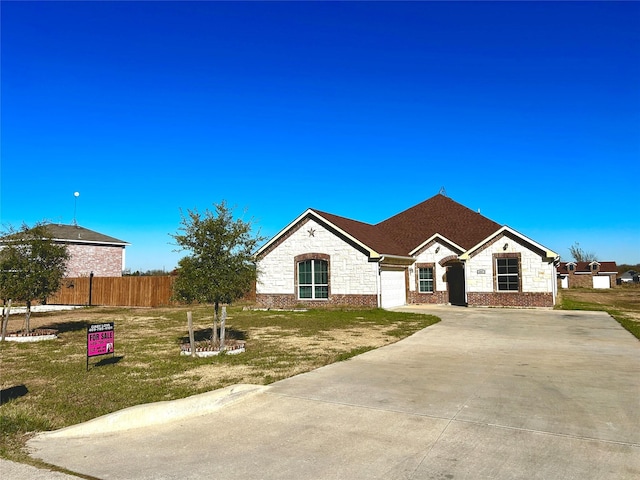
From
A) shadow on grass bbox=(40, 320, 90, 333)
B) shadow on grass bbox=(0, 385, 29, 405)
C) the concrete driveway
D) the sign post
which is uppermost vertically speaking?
the sign post

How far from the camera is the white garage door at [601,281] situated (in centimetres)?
6631

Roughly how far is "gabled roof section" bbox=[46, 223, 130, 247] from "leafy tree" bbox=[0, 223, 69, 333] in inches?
857

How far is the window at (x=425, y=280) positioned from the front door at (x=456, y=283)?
3.56 feet

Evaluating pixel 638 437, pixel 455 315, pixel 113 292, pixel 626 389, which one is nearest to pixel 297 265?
pixel 455 315

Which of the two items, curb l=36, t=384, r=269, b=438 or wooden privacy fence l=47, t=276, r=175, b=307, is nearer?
curb l=36, t=384, r=269, b=438

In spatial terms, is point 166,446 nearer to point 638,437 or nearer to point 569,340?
point 638,437

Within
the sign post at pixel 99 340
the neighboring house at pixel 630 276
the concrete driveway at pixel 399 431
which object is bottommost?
the concrete driveway at pixel 399 431

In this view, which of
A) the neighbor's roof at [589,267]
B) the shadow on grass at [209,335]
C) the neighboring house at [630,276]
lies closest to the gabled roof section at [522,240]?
the shadow on grass at [209,335]

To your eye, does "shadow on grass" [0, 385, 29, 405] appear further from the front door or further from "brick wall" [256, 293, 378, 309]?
the front door

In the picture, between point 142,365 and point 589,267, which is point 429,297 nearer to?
point 142,365

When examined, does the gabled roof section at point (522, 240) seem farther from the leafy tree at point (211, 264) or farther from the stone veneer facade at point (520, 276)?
the leafy tree at point (211, 264)

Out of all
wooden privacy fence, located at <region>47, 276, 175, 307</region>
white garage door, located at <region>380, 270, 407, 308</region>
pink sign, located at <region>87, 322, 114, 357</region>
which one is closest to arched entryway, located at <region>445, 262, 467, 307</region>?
white garage door, located at <region>380, 270, 407, 308</region>

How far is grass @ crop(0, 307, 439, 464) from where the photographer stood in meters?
6.75

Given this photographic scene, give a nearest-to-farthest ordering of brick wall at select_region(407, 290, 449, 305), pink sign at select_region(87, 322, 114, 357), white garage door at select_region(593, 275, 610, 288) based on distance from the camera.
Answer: pink sign at select_region(87, 322, 114, 357) → brick wall at select_region(407, 290, 449, 305) → white garage door at select_region(593, 275, 610, 288)
